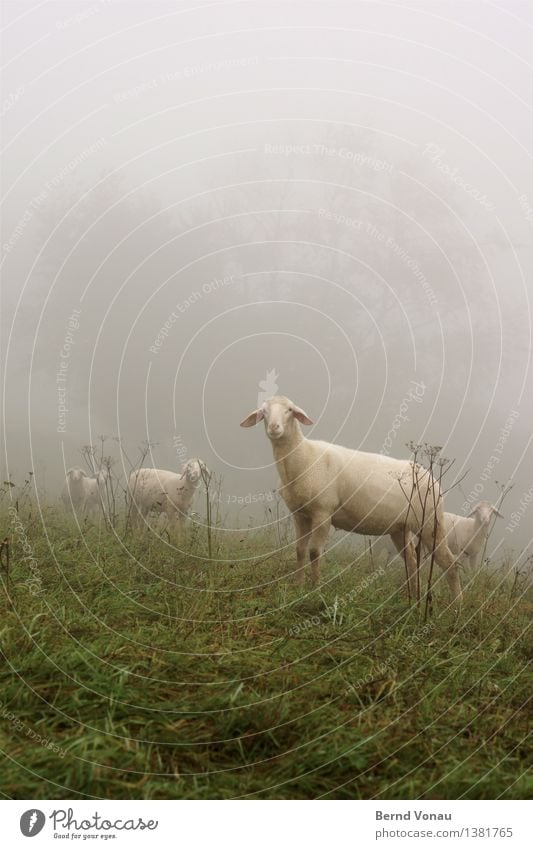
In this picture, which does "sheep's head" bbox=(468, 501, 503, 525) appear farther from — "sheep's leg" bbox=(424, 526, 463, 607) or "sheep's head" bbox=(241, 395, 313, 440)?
"sheep's head" bbox=(241, 395, 313, 440)

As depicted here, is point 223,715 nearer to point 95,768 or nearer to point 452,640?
point 95,768

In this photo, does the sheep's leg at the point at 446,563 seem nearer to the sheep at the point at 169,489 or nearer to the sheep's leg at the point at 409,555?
the sheep's leg at the point at 409,555

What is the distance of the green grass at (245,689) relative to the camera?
4.66 m

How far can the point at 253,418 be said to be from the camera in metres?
8.45

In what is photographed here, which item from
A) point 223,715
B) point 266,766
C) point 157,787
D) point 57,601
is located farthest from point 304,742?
point 57,601

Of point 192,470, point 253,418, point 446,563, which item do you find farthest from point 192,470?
point 446,563

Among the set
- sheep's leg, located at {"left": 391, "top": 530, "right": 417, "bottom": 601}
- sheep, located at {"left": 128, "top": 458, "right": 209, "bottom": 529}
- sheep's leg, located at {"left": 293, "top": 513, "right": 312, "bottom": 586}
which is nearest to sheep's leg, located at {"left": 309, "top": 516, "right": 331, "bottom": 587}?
sheep's leg, located at {"left": 293, "top": 513, "right": 312, "bottom": 586}

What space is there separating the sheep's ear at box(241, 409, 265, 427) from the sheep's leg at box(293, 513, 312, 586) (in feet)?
5.11

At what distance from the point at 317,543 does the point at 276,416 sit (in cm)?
179

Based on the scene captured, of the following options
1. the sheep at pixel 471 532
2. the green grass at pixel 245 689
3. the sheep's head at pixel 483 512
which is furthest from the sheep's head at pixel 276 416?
the sheep's head at pixel 483 512

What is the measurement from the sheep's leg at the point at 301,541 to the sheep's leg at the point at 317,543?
14 centimetres

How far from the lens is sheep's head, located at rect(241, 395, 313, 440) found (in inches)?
329

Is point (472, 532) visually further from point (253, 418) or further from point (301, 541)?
point (253, 418)

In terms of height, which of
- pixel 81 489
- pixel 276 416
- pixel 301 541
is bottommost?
pixel 81 489
